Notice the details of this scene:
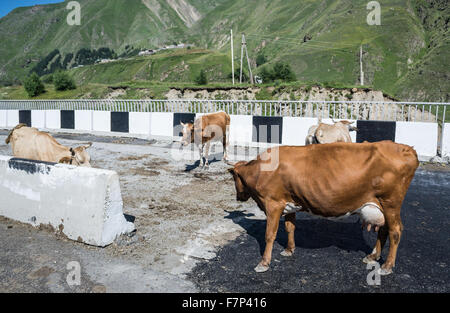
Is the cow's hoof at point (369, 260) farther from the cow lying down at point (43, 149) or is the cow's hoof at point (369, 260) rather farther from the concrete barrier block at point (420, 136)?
the concrete barrier block at point (420, 136)

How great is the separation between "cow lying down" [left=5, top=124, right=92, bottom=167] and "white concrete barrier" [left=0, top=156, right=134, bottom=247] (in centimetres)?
79

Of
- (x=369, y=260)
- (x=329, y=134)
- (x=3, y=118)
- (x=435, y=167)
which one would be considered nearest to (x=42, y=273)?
(x=369, y=260)

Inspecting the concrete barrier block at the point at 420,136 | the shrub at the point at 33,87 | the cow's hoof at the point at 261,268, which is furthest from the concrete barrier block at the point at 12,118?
the shrub at the point at 33,87

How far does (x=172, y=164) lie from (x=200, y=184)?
2.25 meters

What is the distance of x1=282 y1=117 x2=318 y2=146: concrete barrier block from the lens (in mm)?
11758

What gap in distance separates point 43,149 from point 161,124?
8.07 metres

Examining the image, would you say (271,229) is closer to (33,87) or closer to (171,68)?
(33,87)

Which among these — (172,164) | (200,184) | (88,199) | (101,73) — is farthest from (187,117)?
(101,73)

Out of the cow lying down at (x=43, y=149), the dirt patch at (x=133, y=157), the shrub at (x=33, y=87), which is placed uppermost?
the shrub at (x=33, y=87)

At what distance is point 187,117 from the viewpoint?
13758 millimetres

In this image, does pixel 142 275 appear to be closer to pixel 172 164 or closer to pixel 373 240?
pixel 373 240

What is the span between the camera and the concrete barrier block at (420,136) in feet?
32.7

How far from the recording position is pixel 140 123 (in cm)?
1476

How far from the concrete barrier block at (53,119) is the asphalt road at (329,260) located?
46.0ft
